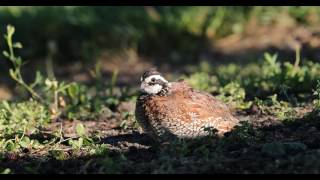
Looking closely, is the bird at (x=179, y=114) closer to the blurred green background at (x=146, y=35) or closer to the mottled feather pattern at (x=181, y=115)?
the mottled feather pattern at (x=181, y=115)

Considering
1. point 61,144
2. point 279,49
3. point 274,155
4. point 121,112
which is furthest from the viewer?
point 279,49

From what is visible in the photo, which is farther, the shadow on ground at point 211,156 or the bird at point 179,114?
the bird at point 179,114

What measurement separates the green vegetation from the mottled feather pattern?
226 millimetres

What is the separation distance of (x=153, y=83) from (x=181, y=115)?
0.62 m

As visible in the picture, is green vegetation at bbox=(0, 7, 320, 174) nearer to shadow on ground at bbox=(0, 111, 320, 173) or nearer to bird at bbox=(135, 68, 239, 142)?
shadow on ground at bbox=(0, 111, 320, 173)

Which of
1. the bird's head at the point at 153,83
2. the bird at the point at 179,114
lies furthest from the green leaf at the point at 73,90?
the bird at the point at 179,114

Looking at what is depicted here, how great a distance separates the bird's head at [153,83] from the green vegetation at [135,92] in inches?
19.2

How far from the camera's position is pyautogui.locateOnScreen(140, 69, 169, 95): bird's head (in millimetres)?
7219

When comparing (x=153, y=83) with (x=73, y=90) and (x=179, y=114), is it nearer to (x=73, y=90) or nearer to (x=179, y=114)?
(x=179, y=114)

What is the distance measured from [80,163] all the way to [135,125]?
164 cm

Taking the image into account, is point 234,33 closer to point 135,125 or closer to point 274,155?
point 135,125

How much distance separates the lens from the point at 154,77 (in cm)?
734

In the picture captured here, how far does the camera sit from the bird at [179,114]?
22.2 ft
